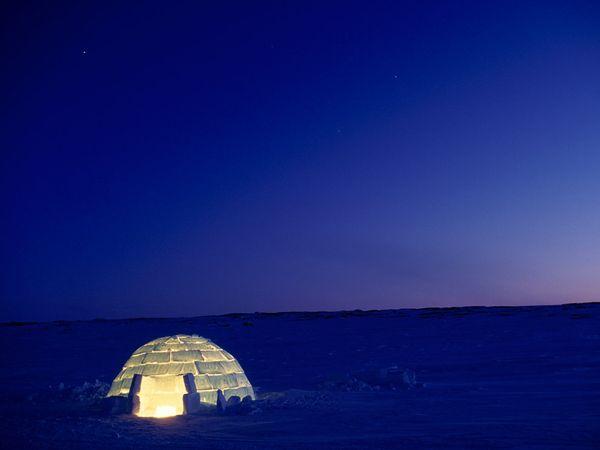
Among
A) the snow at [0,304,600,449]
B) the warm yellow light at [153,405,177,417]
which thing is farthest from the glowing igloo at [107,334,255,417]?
the snow at [0,304,600,449]

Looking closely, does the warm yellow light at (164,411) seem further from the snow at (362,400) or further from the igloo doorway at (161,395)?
the snow at (362,400)

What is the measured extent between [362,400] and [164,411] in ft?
10.7

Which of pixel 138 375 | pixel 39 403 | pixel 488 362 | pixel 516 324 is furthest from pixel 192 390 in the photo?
pixel 516 324

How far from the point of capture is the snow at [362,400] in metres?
7.39

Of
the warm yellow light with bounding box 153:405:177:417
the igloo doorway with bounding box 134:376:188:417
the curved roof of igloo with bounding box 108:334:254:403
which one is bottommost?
the warm yellow light with bounding box 153:405:177:417

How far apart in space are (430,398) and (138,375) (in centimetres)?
486

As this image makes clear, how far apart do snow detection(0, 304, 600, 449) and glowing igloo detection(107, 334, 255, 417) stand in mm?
474

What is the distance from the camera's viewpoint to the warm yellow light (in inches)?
387

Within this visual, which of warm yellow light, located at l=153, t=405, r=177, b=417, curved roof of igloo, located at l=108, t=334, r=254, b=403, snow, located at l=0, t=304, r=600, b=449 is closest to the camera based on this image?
snow, located at l=0, t=304, r=600, b=449

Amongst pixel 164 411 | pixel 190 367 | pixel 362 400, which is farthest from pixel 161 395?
pixel 362 400

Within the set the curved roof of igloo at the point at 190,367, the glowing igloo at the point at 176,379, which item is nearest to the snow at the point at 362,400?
the glowing igloo at the point at 176,379

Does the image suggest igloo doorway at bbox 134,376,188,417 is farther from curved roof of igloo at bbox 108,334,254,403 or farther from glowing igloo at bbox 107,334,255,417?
curved roof of igloo at bbox 108,334,254,403

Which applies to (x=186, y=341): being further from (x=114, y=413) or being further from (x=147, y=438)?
(x=147, y=438)

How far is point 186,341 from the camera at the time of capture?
10859mm
